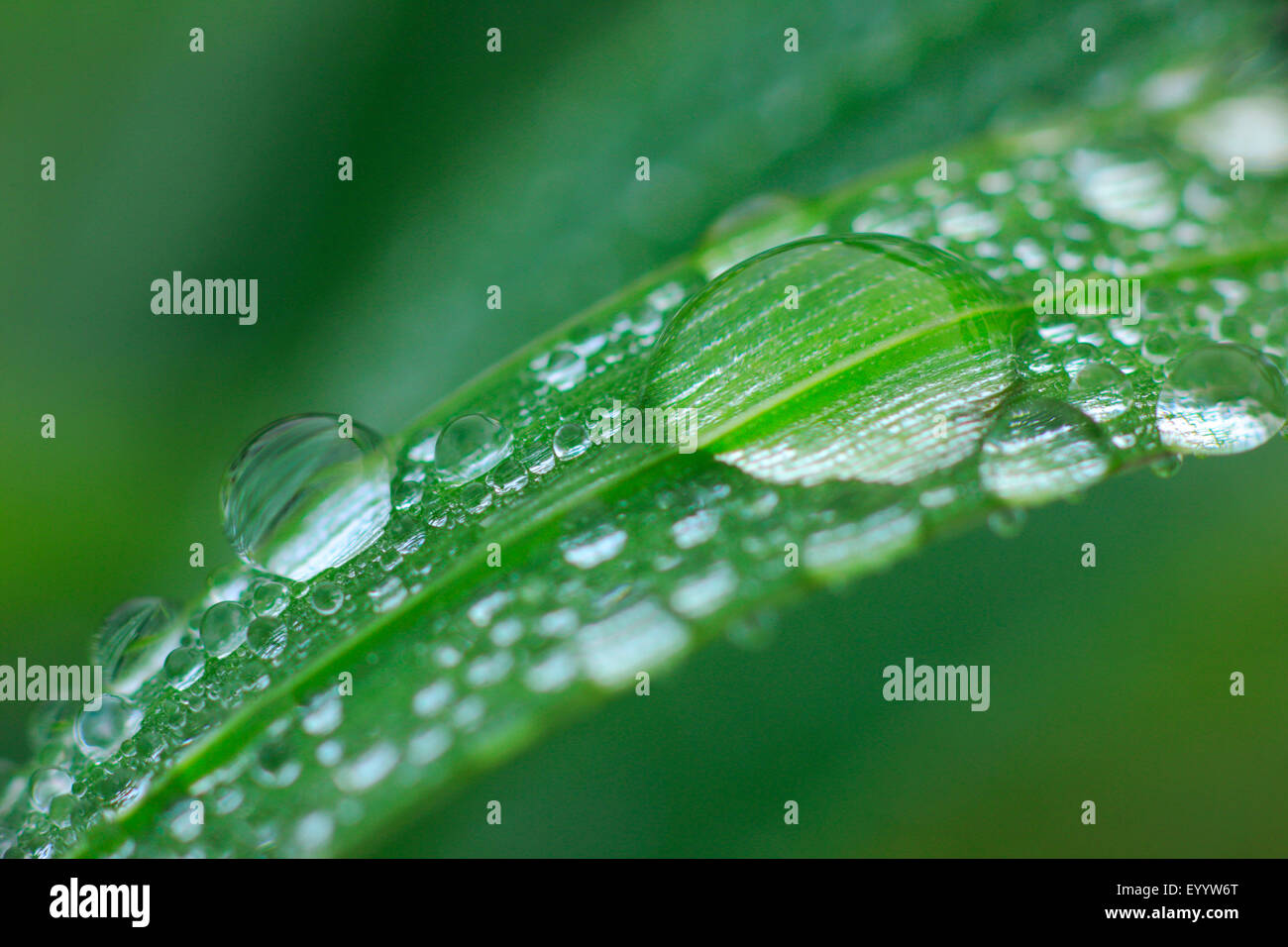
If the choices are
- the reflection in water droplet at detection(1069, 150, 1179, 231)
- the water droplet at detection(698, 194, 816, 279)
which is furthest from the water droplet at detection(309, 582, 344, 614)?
the reflection in water droplet at detection(1069, 150, 1179, 231)

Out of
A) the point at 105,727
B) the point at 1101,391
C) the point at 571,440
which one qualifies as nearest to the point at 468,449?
the point at 571,440

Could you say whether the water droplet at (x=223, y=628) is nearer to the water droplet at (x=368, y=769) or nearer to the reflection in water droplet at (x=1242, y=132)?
the water droplet at (x=368, y=769)

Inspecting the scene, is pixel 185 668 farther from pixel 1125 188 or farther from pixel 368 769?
pixel 1125 188

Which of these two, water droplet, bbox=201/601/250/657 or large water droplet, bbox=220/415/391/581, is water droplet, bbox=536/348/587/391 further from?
water droplet, bbox=201/601/250/657

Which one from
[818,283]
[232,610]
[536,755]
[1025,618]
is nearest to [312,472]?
[232,610]

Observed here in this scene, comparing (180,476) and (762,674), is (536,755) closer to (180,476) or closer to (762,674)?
(762,674)
